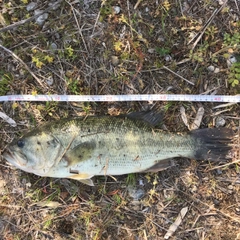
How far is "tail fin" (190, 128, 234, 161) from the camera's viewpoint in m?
4.23

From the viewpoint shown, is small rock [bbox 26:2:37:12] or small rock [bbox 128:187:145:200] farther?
small rock [bbox 26:2:37:12]

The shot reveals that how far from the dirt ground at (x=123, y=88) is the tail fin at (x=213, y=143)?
0.67 feet

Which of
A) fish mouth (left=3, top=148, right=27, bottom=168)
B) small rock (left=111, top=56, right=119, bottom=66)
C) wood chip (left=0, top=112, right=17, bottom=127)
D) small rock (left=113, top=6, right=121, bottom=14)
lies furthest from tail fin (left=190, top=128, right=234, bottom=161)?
wood chip (left=0, top=112, right=17, bottom=127)

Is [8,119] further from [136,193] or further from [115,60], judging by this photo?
[136,193]

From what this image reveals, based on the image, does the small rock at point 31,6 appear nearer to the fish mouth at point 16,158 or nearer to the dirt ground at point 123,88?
the dirt ground at point 123,88

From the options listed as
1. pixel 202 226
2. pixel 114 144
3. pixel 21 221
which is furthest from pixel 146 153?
pixel 21 221

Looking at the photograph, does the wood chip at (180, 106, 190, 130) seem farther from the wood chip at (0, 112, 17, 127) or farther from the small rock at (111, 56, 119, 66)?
the wood chip at (0, 112, 17, 127)

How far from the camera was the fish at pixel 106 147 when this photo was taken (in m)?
4.07

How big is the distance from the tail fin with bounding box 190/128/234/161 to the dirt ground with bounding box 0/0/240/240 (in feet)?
0.67

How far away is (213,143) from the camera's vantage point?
14.0 ft

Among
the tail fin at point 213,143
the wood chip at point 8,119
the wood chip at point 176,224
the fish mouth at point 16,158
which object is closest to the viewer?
the fish mouth at point 16,158

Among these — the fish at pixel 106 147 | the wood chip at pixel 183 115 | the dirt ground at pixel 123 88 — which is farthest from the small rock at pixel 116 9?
the wood chip at pixel 183 115

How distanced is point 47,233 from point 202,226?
6.57ft

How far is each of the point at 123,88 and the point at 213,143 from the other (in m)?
1.33
